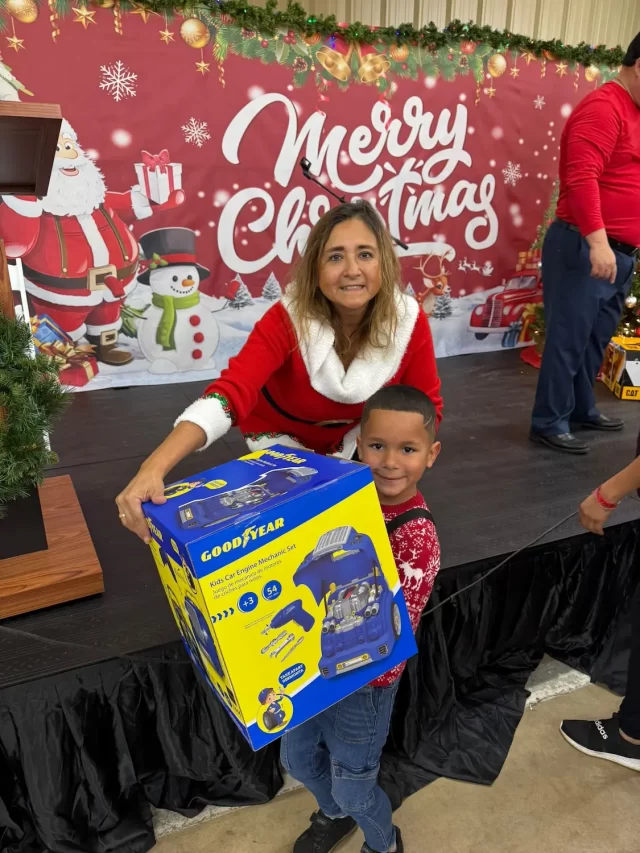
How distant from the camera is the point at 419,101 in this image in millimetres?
3086

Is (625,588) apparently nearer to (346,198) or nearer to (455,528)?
(455,528)

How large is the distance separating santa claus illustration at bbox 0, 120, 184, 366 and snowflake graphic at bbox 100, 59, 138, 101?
0.24 metres

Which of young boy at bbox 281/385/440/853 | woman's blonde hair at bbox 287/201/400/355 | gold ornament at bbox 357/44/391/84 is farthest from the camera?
gold ornament at bbox 357/44/391/84

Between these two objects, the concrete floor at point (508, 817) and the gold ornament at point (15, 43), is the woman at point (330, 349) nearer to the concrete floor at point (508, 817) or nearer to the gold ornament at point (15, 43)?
the concrete floor at point (508, 817)

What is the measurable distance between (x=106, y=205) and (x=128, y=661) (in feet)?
7.07

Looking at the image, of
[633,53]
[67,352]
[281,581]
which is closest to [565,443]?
[633,53]

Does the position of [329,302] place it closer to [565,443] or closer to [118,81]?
[565,443]

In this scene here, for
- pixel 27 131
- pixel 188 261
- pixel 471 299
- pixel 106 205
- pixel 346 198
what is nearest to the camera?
pixel 27 131

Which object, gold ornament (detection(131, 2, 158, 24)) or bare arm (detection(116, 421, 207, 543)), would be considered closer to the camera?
bare arm (detection(116, 421, 207, 543))

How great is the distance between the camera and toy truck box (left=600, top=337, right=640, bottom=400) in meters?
2.90

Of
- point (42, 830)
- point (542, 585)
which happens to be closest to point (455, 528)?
point (542, 585)

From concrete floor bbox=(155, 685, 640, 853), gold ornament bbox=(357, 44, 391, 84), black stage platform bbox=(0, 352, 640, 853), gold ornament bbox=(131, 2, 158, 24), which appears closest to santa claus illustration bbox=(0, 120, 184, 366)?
gold ornament bbox=(131, 2, 158, 24)

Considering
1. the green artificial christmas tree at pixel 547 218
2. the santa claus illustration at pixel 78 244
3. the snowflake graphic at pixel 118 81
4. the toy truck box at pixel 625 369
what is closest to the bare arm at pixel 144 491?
the santa claus illustration at pixel 78 244

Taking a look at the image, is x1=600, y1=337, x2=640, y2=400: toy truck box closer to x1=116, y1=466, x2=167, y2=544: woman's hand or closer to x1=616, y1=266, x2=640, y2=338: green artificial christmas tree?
x1=616, y1=266, x2=640, y2=338: green artificial christmas tree
